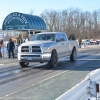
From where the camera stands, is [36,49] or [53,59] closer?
[36,49]

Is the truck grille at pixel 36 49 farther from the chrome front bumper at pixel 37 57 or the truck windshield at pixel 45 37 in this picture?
the truck windshield at pixel 45 37

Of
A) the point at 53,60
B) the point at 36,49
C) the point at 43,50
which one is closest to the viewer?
the point at 43,50

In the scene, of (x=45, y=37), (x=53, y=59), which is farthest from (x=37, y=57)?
(x=45, y=37)

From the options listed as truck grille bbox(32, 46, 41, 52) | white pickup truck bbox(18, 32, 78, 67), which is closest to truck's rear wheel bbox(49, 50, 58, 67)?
white pickup truck bbox(18, 32, 78, 67)

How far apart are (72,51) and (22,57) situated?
471cm

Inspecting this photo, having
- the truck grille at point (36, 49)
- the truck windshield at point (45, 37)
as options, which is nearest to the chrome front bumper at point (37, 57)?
the truck grille at point (36, 49)

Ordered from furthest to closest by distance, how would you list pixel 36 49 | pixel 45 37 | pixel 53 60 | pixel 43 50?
pixel 45 37 → pixel 53 60 → pixel 36 49 → pixel 43 50

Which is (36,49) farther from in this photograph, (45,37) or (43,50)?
(45,37)

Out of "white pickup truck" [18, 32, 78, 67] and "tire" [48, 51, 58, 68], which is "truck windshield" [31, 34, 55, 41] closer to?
"white pickup truck" [18, 32, 78, 67]

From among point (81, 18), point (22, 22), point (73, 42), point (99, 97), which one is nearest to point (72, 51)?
point (73, 42)

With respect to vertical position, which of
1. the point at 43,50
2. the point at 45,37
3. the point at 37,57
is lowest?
the point at 37,57

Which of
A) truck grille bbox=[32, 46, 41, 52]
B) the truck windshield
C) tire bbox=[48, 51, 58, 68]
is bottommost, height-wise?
tire bbox=[48, 51, 58, 68]

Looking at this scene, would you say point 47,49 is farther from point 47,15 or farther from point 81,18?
point 81,18

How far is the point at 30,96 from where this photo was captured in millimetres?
6766
